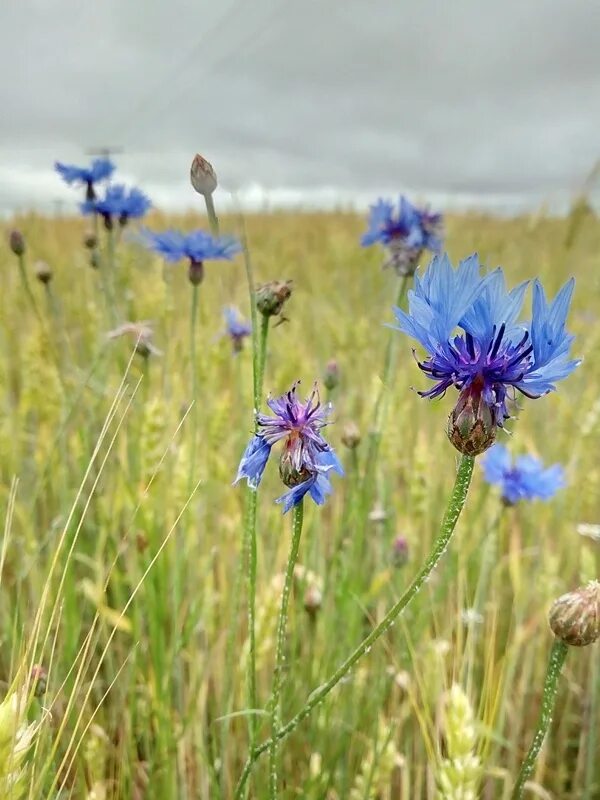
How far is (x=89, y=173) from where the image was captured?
5.44 ft

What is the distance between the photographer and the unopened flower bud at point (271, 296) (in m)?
0.75

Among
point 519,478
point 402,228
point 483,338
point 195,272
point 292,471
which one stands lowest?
point 519,478

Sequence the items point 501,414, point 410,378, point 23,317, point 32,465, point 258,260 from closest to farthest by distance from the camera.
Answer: point 501,414, point 32,465, point 410,378, point 23,317, point 258,260

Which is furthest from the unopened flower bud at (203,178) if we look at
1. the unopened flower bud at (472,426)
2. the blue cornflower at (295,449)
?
the unopened flower bud at (472,426)

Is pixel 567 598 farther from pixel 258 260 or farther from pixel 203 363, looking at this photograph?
pixel 258 260

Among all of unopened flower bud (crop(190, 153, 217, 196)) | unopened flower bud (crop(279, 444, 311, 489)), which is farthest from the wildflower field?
unopened flower bud (crop(190, 153, 217, 196))

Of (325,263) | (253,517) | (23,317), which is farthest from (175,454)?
(325,263)

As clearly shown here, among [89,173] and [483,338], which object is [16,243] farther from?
[483,338]

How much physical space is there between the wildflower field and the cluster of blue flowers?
8 cm

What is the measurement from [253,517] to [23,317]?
2.49 meters

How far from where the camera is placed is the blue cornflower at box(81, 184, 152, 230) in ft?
5.27

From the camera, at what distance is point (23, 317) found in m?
2.91

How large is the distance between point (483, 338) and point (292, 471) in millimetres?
196

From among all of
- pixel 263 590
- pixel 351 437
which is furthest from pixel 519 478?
pixel 263 590
